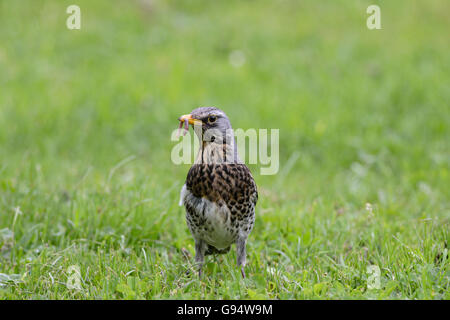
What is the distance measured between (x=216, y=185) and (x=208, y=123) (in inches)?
17.9

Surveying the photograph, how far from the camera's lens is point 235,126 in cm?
799

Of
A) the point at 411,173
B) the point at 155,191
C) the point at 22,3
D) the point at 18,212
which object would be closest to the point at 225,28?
the point at 22,3

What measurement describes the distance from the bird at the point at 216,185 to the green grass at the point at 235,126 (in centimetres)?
38

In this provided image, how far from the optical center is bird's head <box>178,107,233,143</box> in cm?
372

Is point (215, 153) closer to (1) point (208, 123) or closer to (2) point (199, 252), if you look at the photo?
(1) point (208, 123)

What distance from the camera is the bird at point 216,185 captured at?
3721 millimetres

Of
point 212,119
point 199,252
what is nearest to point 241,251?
point 199,252

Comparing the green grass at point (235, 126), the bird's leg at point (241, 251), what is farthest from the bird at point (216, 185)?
the green grass at point (235, 126)

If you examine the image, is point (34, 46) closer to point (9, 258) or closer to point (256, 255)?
point (9, 258)

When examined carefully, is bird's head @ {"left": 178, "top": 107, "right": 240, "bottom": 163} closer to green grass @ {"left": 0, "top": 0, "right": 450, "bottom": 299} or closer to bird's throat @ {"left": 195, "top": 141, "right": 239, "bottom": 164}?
bird's throat @ {"left": 195, "top": 141, "right": 239, "bottom": 164}

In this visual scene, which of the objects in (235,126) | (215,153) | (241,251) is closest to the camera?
(215,153)

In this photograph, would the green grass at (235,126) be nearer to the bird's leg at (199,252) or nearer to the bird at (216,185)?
the bird's leg at (199,252)

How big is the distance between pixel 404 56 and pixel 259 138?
4.01 meters

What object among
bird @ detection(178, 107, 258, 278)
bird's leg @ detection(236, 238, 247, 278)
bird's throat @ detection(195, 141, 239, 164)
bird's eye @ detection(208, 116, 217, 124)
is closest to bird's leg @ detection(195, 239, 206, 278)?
bird @ detection(178, 107, 258, 278)
